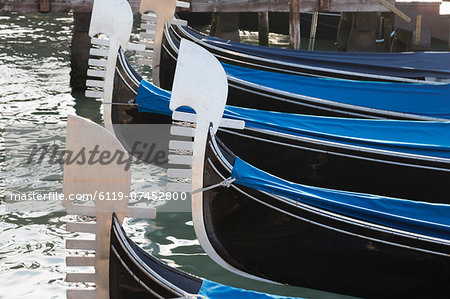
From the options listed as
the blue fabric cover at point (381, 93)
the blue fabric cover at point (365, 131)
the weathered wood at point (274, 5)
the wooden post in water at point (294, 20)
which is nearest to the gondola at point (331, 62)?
the blue fabric cover at point (381, 93)

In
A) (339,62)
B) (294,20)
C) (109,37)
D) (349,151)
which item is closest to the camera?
(349,151)

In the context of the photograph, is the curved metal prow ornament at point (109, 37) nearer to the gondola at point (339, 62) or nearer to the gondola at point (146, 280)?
the gondola at point (339, 62)

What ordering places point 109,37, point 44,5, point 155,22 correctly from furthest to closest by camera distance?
point 44,5, point 155,22, point 109,37

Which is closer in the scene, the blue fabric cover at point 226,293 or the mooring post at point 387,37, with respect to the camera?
the blue fabric cover at point 226,293

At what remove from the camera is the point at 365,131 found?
425 cm

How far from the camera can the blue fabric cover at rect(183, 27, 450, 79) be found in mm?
5289

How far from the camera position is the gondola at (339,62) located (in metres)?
5.26

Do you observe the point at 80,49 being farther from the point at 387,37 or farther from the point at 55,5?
the point at 387,37

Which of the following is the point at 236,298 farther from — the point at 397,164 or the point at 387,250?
the point at 397,164

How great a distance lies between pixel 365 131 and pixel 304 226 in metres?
1.16

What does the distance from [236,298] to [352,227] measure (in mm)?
959

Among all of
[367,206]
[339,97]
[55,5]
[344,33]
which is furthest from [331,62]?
[344,33]

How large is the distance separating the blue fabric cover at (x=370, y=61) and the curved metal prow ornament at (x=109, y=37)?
3.50 ft

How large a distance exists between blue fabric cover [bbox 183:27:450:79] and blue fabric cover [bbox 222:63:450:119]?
15.5 inches
